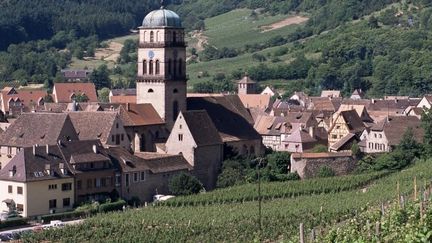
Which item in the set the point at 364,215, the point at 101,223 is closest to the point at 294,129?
the point at 101,223

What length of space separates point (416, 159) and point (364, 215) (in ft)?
92.3

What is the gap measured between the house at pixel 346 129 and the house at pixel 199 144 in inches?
497

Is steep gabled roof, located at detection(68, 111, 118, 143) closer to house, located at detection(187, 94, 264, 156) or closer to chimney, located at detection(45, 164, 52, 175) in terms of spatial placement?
house, located at detection(187, 94, 264, 156)

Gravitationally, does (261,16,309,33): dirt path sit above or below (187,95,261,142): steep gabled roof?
above

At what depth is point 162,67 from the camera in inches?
2689

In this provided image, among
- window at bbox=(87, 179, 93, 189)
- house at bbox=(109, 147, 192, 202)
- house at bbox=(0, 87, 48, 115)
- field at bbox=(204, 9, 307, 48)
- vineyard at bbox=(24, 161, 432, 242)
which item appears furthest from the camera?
field at bbox=(204, 9, 307, 48)

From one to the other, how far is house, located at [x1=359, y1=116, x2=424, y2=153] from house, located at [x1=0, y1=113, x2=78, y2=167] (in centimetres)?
2209

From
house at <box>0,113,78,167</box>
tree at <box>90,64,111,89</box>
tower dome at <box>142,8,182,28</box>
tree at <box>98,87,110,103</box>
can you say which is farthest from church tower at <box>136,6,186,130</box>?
tree at <box>90,64,111,89</box>

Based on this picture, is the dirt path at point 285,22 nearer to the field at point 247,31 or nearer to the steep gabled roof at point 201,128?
the field at point 247,31

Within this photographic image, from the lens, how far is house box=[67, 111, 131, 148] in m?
63.0

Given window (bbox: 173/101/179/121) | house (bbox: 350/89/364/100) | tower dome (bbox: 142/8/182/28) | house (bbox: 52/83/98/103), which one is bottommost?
house (bbox: 350/89/364/100)

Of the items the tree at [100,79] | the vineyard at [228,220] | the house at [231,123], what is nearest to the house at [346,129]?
the house at [231,123]

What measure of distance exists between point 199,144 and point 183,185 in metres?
4.32

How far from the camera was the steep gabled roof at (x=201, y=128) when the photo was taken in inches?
2512
